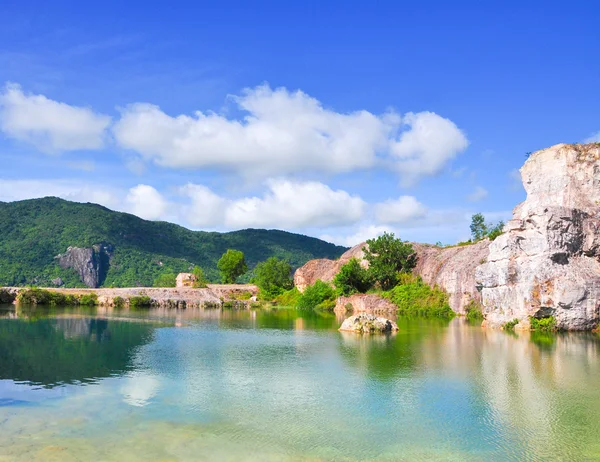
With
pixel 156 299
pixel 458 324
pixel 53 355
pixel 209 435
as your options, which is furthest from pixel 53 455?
pixel 156 299

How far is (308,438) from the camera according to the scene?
38.7ft

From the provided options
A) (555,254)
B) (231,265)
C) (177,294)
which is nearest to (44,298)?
(177,294)

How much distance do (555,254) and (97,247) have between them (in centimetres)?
10409

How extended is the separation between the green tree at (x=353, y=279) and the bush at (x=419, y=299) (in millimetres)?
4879

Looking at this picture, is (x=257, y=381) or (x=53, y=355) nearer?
(x=257, y=381)

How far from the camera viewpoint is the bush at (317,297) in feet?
213

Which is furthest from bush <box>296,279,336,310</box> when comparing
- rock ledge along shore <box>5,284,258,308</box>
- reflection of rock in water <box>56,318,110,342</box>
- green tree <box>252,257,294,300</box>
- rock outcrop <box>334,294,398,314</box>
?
reflection of rock in water <box>56,318,110,342</box>

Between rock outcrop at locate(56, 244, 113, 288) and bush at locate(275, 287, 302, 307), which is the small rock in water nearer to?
bush at locate(275, 287, 302, 307)

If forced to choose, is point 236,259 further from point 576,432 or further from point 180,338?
point 576,432

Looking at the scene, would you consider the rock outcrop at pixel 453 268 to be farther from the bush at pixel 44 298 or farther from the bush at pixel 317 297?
the bush at pixel 44 298

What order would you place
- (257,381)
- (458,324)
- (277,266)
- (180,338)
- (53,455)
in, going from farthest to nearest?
(277,266) < (458,324) < (180,338) < (257,381) < (53,455)

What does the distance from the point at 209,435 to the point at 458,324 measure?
31.3 m

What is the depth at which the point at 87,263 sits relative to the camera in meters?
111

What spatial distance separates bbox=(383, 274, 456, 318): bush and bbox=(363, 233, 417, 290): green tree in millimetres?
2781
